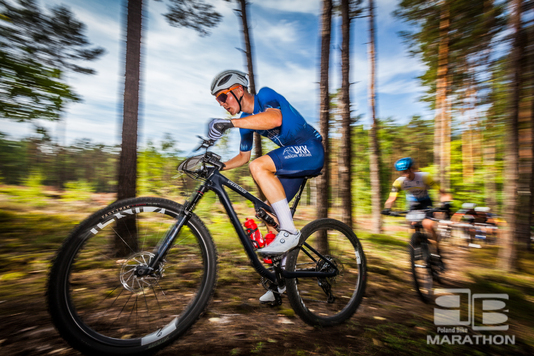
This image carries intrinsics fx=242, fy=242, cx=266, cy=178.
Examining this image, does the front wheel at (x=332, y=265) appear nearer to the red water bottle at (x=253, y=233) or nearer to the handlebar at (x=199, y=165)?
the red water bottle at (x=253, y=233)

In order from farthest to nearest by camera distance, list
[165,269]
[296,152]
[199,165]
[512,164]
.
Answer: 1. [512,164]
2. [296,152]
3. [199,165]
4. [165,269]

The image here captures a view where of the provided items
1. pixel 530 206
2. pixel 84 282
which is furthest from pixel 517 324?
pixel 84 282

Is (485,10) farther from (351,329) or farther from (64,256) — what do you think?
(64,256)

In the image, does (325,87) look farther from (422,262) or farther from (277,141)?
(422,262)

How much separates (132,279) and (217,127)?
54.5 inches

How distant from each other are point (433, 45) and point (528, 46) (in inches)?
185

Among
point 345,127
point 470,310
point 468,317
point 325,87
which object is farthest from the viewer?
point 345,127

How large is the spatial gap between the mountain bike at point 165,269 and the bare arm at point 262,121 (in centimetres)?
34

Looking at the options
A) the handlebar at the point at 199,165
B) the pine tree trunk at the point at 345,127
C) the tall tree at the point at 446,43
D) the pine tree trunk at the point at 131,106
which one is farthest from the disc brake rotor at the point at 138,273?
the tall tree at the point at 446,43

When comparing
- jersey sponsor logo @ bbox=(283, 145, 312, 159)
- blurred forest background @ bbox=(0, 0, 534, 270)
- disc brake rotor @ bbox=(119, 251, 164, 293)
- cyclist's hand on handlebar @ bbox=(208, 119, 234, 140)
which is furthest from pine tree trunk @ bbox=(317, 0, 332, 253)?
disc brake rotor @ bbox=(119, 251, 164, 293)

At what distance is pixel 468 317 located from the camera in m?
2.98

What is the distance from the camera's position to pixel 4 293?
9.66 feet

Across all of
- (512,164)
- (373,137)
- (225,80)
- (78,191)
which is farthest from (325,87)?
(78,191)

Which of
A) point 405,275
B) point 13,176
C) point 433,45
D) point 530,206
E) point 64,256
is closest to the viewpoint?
point 64,256
